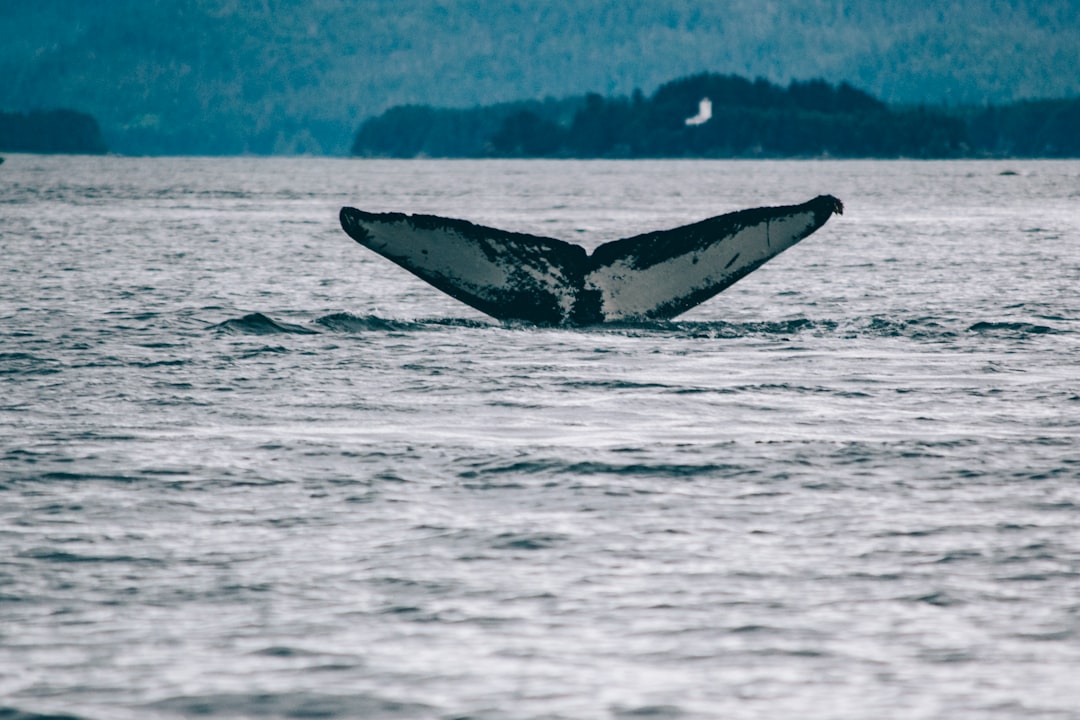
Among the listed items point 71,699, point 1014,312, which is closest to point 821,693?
point 71,699

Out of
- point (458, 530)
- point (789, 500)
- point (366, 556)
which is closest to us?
point (366, 556)

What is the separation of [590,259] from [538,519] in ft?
27.5

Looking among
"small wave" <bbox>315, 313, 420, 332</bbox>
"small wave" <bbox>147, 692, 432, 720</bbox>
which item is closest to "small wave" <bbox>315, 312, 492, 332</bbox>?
"small wave" <bbox>315, 313, 420, 332</bbox>

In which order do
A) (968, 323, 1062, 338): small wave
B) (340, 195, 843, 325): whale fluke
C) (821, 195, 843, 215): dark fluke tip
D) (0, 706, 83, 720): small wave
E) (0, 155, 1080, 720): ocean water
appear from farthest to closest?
1. (968, 323, 1062, 338): small wave
2. (340, 195, 843, 325): whale fluke
3. (821, 195, 843, 215): dark fluke tip
4. (0, 155, 1080, 720): ocean water
5. (0, 706, 83, 720): small wave

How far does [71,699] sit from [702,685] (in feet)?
8.36

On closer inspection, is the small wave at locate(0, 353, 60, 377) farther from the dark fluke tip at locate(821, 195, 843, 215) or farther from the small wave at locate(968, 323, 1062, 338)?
the small wave at locate(968, 323, 1062, 338)

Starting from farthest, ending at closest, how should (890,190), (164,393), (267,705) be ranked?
1. (890,190)
2. (164,393)
3. (267,705)

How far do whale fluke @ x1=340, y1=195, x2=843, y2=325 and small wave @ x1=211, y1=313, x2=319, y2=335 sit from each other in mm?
2839

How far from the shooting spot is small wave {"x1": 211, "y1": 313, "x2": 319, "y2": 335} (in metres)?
19.4

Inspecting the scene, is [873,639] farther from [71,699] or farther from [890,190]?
[890,190]

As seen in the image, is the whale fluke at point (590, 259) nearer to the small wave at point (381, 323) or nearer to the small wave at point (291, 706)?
the small wave at point (381, 323)

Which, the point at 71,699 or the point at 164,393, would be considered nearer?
the point at 71,699

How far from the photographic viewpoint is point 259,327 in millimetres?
19922

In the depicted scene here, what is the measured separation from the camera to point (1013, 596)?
7641 millimetres
